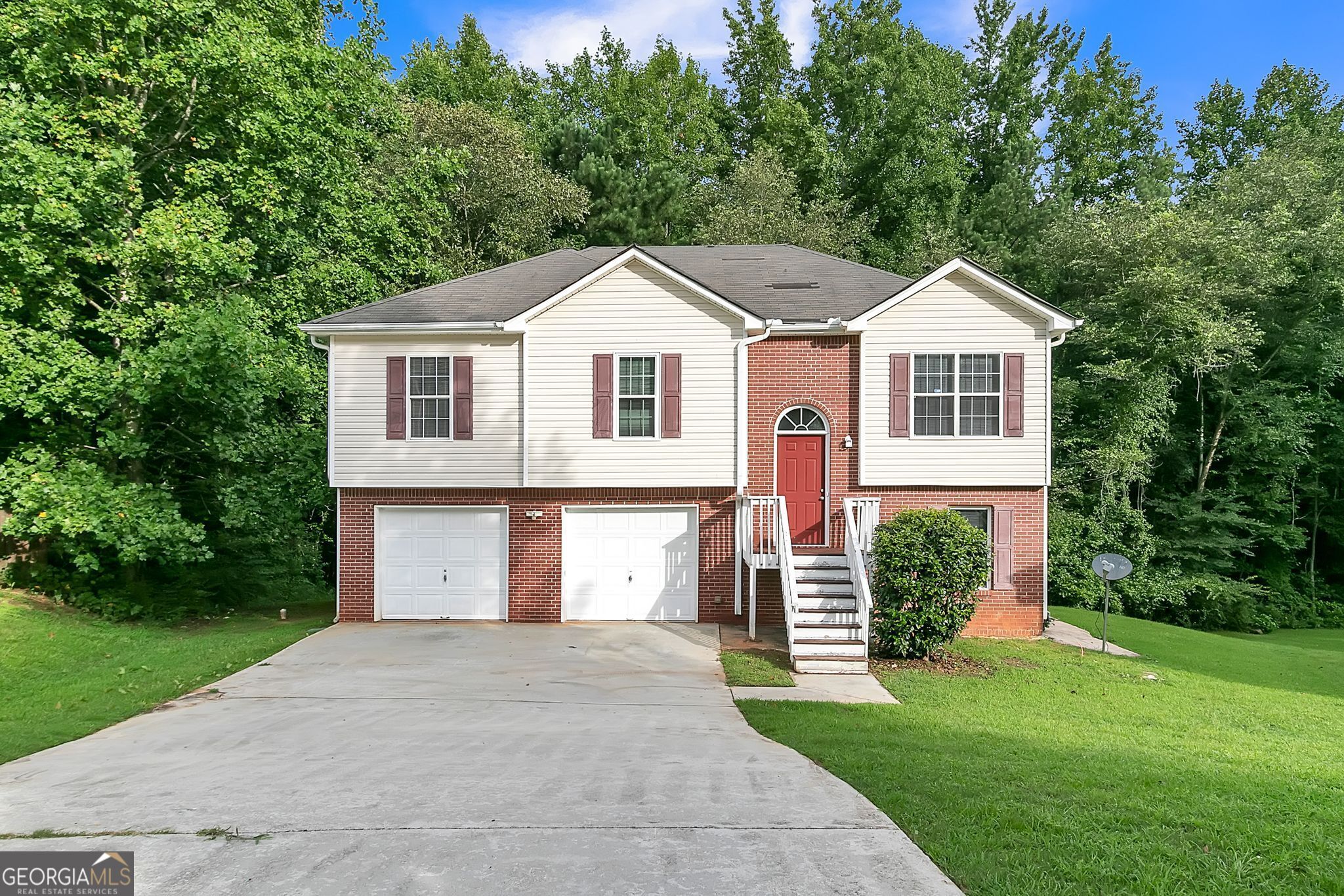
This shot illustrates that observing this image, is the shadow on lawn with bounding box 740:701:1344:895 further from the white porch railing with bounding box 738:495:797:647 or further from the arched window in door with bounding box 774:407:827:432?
the arched window in door with bounding box 774:407:827:432

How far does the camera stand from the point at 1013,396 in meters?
13.6

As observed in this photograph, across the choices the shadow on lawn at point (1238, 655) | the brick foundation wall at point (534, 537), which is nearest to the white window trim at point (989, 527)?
the shadow on lawn at point (1238, 655)

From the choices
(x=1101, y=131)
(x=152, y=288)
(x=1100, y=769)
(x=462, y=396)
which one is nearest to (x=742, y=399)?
(x=462, y=396)

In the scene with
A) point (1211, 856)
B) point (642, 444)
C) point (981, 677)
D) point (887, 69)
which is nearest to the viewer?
point (1211, 856)

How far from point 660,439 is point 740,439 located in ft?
4.70

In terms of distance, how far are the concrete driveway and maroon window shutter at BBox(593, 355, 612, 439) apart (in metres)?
4.94

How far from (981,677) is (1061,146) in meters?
32.7

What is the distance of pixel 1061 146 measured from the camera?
3488 cm

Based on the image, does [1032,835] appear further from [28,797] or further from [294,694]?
[294,694]

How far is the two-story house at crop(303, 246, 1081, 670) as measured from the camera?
13578 mm

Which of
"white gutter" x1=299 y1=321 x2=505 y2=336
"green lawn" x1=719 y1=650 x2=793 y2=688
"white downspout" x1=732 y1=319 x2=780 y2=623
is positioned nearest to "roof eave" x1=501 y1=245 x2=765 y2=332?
"white downspout" x1=732 y1=319 x2=780 y2=623

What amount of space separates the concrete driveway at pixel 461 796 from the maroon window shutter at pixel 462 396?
16.5ft

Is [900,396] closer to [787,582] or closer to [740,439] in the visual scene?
[740,439]

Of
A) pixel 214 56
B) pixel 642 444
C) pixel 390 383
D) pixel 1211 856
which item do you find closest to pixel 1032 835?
pixel 1211 856
